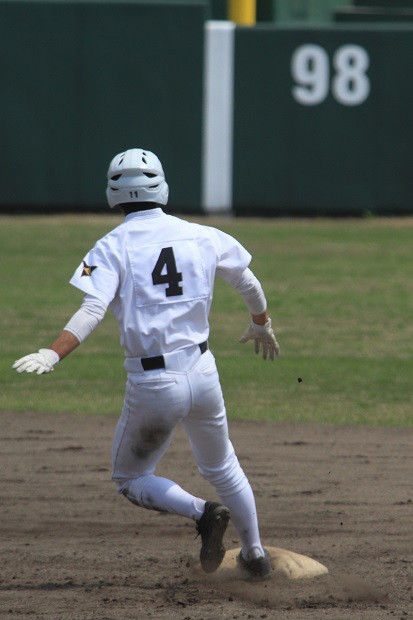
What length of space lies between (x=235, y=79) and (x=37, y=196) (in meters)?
3.72

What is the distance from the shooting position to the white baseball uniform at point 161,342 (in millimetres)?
5230

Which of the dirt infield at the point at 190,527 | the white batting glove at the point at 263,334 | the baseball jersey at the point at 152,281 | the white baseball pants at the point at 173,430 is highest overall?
the baseball jersey at the point at 152,281

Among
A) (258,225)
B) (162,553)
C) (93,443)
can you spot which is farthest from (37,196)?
(162,553)

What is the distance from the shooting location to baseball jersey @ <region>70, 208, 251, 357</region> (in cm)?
522

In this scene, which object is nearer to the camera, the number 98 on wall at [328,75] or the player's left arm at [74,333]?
the player's left arm at [74,333]

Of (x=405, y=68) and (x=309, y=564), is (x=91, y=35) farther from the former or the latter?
(x=309, y=564)

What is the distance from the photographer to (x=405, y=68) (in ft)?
60.8

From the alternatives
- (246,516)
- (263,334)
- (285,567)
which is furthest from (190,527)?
(263,334)

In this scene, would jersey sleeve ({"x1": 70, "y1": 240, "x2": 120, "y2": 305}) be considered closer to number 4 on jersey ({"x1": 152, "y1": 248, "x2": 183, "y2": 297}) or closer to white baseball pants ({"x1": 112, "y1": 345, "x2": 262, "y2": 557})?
number 4 on jersey ({"x1": 152, "y1": 248, "x2": 183, "y2": 297})

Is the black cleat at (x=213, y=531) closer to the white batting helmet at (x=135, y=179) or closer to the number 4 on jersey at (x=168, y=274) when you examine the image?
the number 4 on jersey at (x=168, y=274)

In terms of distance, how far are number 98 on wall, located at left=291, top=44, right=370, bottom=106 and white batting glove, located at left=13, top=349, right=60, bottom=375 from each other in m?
14.4

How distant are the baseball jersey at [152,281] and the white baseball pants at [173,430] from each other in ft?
0.32

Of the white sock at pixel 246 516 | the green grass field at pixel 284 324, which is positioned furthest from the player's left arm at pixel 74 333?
the green grass field at pixel 284 324

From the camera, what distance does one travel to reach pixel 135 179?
5.34 m
